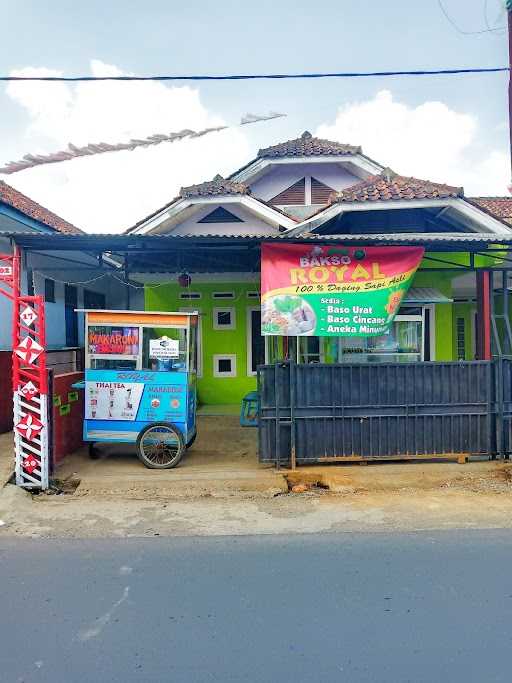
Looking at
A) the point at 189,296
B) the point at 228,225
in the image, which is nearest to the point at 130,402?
the point at 189,296

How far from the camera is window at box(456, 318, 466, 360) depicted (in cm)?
1611

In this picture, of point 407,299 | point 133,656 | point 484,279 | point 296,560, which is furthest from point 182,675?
point 407,299

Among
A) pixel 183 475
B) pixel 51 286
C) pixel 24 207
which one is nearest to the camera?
pixel 183 475

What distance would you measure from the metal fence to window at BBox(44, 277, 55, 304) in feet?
27.6

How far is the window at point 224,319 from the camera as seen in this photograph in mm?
13383

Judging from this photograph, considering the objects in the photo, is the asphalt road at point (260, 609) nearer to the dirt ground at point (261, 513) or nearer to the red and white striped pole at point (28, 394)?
the dirt ground at point (261, 513)

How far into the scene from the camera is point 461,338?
1627cm

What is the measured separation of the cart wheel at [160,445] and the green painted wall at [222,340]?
559cm

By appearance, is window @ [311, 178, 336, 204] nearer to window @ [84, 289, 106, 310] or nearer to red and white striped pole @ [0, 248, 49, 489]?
window @ [84, 289, 106, 310]

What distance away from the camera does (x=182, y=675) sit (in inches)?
115

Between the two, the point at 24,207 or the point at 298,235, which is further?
the point at 24,207

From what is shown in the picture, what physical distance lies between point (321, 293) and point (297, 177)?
840 cm

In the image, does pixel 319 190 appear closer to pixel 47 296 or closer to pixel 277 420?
pixel 47 296

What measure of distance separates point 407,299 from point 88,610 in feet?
26.9
